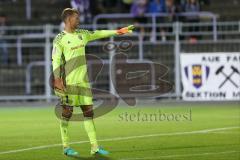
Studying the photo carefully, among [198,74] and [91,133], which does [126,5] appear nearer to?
[198,74]

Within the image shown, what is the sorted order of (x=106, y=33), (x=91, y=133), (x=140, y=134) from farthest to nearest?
(x=140, y=134) < (x=106, y=33) < (x=91, y=133)

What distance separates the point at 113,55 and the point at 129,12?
638cm

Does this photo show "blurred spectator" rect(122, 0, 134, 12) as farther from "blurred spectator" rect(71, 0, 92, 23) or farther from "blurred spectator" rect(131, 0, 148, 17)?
"blurred spectator" rect(71, 0, 92, 23)

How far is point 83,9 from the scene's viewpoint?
102ft

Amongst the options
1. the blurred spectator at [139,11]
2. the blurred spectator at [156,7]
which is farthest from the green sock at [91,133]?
the blurred spectator at [156,7]

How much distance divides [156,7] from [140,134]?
14.2 meters

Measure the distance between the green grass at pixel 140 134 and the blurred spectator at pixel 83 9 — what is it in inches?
260

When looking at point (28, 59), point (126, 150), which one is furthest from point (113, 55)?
point (126, 150)

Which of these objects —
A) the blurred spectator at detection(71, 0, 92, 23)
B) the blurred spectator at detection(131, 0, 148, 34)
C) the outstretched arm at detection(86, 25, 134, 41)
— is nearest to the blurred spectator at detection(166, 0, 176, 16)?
the blurred spectator at detection(131, 0, 148, 34)

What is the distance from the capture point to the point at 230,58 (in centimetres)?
2658

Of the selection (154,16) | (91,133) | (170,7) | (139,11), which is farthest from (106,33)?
(170,7)

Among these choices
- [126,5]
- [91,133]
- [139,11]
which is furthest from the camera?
[126,5]

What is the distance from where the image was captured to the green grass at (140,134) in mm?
13617

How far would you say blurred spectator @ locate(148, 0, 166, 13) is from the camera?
101 feet
